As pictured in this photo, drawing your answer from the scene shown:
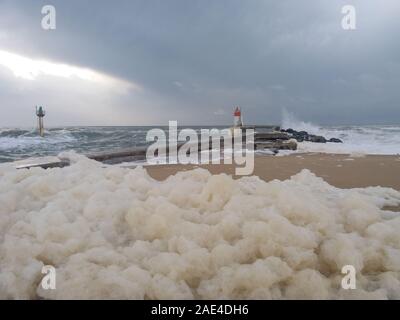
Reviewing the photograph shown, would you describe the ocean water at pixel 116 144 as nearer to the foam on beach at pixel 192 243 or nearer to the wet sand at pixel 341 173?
the wet sand at pixel 341 173

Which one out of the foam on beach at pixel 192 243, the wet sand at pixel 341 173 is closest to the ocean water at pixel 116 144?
the wet sand at pixel 341 173

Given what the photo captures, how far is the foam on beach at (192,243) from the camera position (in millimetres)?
1520

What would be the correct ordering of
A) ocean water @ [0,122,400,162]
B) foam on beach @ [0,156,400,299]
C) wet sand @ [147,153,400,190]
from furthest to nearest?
ocean water @ [0,122,400,162] → wet sand @ [147,153,400,190] → foam on beach @ [0,156,400,299]

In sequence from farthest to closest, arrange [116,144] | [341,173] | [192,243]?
[116,144] → [341,173] → [192,243]

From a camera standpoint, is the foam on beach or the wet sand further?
the wet sand

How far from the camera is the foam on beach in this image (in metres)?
1.52

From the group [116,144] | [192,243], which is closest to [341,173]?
[192,243]

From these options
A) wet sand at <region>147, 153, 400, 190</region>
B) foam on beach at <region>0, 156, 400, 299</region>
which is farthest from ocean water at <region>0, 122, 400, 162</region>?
foam on beach at <region>0, 156, 400, 299</region>

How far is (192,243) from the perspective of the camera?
172 centimetres

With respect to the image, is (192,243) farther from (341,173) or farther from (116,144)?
(116,144)

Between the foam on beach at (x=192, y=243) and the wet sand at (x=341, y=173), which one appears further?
the wet sand at (x=341, y=173)

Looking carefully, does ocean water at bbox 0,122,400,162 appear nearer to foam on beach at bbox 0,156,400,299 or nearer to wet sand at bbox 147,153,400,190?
wet sand at bbox 147,153,400,190
